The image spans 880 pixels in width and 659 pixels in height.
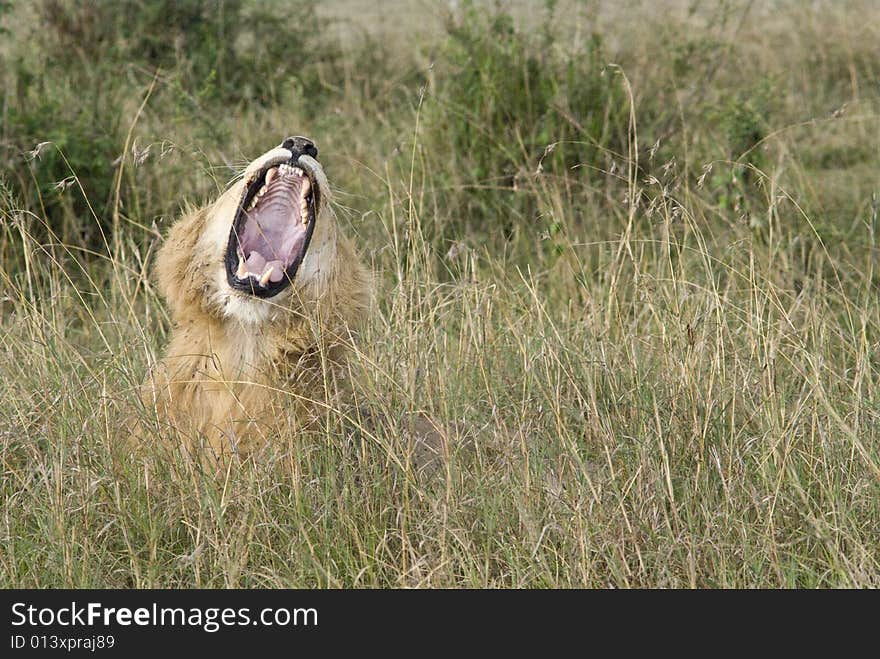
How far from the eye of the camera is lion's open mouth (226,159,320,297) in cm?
401

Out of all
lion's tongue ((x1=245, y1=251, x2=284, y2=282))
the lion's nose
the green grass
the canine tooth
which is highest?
the lion's nose

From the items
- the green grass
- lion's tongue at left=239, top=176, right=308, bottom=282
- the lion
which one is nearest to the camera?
the green grass

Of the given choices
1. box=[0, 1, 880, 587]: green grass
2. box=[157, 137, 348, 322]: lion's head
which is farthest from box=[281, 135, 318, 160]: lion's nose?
box=[0, 1, 880, 587]: green grass

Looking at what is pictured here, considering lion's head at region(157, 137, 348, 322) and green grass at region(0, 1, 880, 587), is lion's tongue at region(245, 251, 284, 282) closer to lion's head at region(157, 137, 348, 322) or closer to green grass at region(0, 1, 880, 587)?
lion's head at region(157, 137, 348, 322)

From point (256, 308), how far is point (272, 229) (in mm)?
383

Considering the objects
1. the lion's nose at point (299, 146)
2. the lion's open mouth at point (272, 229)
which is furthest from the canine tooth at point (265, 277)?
the lion's nose at point (299, 146)

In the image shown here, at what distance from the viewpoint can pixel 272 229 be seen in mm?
4277

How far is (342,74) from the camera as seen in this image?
8.98 meters

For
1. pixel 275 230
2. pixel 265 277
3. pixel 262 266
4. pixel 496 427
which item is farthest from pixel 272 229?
pixel 496 427

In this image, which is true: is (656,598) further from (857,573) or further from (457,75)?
(457,75)

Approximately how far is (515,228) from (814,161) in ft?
7.87

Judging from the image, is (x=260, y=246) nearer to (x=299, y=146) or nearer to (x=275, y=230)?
(x=275, y=230)

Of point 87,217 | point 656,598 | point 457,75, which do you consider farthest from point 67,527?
point 457,75

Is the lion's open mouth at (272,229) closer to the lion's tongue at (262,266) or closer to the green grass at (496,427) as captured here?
the lion's tongue at (262,266)
